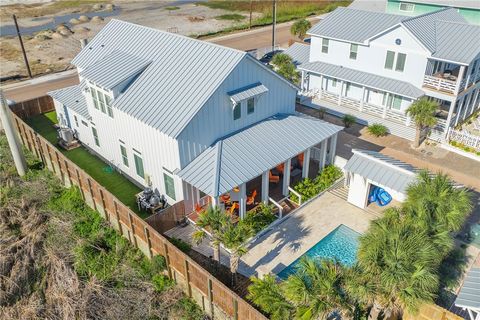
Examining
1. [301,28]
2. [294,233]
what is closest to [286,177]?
[294,233]

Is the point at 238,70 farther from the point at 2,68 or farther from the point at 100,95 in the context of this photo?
the point at 2,68

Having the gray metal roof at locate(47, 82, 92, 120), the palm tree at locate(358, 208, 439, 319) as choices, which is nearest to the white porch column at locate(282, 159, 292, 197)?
the palm tree at locate(358, 208, 439, 319)

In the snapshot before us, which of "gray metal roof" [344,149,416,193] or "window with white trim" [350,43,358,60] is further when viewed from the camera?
"window with white trim" [350,43,358,60]

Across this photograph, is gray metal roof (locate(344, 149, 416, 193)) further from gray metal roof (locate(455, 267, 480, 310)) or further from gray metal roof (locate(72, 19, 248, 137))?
gray metal roof (locate(72, 19, 248, 137))

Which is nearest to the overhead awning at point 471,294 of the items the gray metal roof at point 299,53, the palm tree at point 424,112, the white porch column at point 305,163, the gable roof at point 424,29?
the white porch column at point 305,163

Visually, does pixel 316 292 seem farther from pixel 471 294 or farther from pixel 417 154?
pixel 417 154

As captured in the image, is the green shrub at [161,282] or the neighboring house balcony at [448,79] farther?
the neighboring house balcony at [448,79]

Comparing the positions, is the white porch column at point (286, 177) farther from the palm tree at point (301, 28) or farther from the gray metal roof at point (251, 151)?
the palm tree at point (301, 28)

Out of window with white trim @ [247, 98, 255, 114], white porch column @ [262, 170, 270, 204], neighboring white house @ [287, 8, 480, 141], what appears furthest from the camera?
neighboring white house @ [287, 8, 480, 141]
